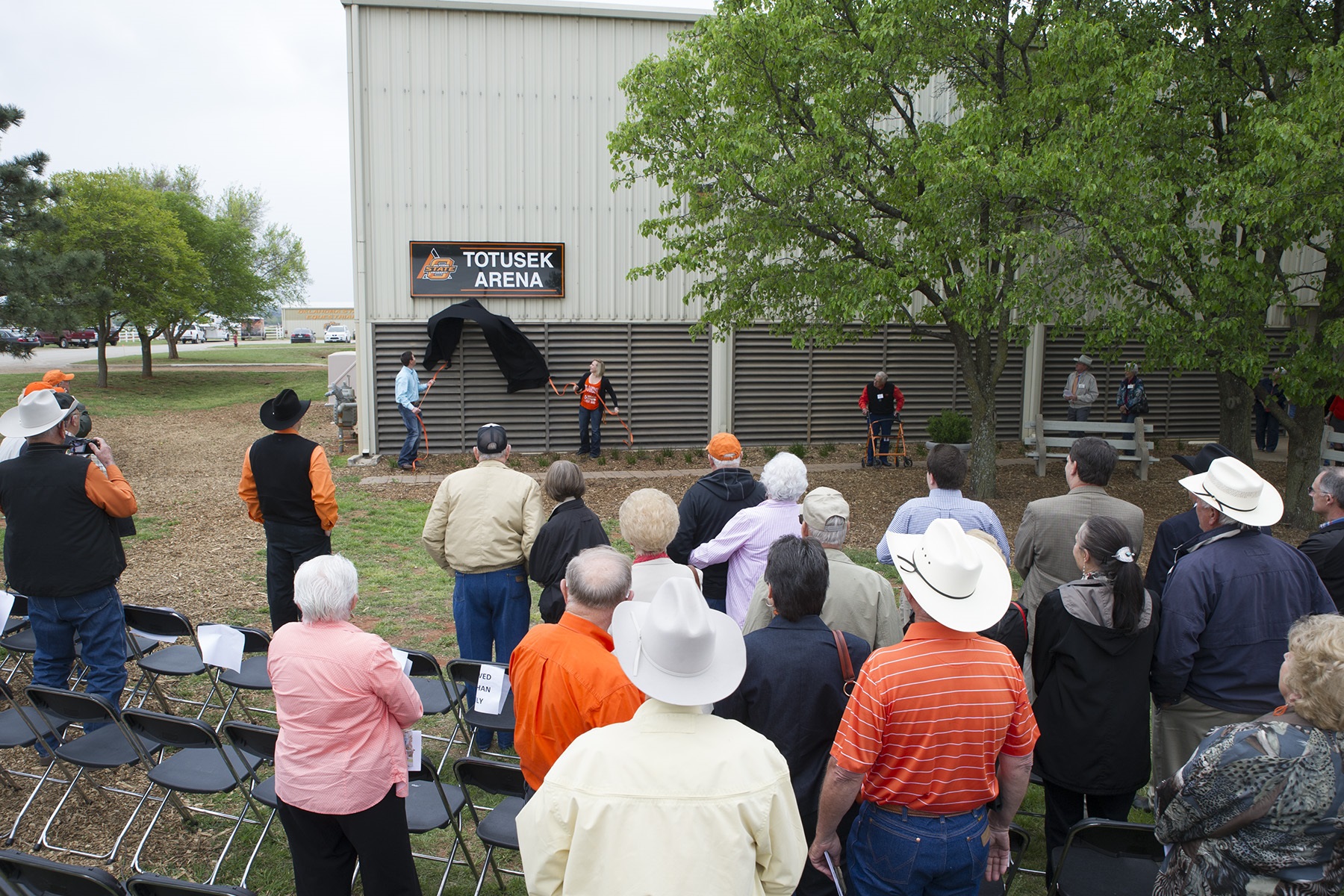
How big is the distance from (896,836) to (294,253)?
185ft

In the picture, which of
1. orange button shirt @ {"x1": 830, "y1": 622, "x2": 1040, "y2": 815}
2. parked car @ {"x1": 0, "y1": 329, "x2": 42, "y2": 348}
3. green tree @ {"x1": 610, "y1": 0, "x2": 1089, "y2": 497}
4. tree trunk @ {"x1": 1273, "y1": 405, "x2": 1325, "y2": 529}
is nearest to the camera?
orange button shirt @ {"x1": 830, "y1": 622, "x2": 1040, "y2": 815}

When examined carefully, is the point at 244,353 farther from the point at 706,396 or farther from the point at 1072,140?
the point at 1072,140

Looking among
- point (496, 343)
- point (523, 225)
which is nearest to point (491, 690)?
point (496, 343)

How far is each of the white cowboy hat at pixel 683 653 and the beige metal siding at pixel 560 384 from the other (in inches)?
503

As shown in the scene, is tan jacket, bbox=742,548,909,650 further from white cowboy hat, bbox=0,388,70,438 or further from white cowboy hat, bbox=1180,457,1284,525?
white cowboy hat, bbox=0,388,70,438

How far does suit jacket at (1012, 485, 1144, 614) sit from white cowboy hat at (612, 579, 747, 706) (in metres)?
2.77

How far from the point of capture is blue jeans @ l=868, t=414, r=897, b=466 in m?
14.2

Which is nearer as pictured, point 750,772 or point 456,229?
point 750,772

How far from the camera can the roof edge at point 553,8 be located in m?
13.3

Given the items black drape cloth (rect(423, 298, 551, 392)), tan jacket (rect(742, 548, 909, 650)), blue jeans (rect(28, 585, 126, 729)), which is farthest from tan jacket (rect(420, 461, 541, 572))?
black drape cloth (rect(423, 298, 551, 392))

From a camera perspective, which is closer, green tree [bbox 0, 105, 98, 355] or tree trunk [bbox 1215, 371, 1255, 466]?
tree trunk [bbox 1215, 371, 1255, 466]

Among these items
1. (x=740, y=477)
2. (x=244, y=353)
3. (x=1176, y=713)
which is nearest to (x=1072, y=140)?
(x=740, y=477)

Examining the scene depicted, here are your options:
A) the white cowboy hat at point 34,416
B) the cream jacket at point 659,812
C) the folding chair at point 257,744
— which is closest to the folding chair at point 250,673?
the folding chair at point 257,744

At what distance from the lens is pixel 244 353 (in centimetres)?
4250
